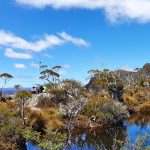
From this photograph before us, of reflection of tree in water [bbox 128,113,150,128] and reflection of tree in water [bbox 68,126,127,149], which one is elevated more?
reflection of tree in water [bbox 128,113,150,128]

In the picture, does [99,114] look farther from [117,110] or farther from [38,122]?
[38,122]

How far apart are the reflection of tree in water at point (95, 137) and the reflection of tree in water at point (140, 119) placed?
5445 mm

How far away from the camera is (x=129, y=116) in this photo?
72.3 m

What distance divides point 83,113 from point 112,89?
2039 centimetres

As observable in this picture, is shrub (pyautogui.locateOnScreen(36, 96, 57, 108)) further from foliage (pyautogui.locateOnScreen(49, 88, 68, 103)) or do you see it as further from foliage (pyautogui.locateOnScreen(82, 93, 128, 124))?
foliage (pyautogui.locateOnScreen(82, 93, 128, 124))

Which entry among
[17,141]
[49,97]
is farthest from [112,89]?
[17,141]

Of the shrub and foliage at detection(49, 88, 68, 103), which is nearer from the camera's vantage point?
the shrub

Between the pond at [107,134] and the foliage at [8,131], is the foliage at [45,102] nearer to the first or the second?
the pond at [107,134]

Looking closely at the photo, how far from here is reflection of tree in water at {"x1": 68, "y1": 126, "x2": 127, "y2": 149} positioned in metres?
46.0

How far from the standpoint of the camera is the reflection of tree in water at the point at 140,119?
6399cm

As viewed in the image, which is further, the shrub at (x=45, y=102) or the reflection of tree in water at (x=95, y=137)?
the shrub at (x=45, y=102)

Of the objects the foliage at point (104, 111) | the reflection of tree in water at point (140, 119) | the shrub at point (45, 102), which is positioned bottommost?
the reflection of tree in water at point (140, 119)

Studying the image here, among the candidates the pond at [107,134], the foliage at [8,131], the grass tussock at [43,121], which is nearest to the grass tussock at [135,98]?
the pond at [107,134]

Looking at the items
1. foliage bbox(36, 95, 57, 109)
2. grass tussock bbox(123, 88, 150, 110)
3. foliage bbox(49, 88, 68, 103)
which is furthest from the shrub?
grass tussock bbox(123, 88, 150, 110)
